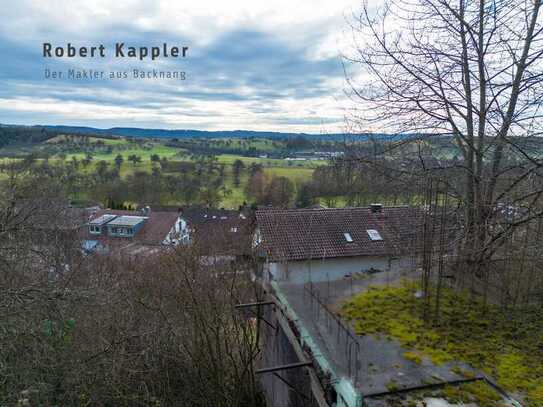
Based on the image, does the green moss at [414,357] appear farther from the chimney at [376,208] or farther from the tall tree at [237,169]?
the tall tree at [237,169]

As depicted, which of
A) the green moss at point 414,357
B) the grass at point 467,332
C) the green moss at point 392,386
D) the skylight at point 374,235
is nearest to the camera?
the green moss at point 392,386

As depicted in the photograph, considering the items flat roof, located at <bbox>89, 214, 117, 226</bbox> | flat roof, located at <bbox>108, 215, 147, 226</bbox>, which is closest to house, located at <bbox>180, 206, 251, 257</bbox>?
flat roof, located at <bbox>108, 215, 147, 226</bbox>

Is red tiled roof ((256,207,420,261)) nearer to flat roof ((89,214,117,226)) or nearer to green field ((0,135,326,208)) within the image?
green field ((0,135,326,208))

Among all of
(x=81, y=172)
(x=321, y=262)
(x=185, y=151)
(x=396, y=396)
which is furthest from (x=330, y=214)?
(x=185, y=151)

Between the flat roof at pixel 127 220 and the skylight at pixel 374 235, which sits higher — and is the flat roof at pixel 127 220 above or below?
below

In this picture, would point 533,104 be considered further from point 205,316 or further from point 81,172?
point 81,172

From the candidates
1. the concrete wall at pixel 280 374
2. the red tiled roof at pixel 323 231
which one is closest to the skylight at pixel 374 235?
the red tiled roof at pixel 323 231
